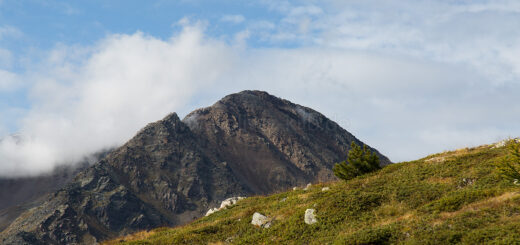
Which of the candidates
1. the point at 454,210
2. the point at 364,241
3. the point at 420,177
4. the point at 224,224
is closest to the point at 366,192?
the point at 420,177

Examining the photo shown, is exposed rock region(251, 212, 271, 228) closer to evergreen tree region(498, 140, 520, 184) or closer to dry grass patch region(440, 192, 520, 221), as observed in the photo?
dry grass patch region(440, 192, 520, 221)

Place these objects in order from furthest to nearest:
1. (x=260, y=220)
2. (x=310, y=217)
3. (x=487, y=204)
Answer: (x=260, y=220), (x=310, y=217), (x=487, y=204)

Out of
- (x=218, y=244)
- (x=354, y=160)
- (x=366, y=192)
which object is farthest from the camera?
(x=354, y=160)

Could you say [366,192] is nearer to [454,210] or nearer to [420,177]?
[420,177]

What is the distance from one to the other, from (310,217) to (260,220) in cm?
442

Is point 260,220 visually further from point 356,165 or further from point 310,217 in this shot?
point 356,165

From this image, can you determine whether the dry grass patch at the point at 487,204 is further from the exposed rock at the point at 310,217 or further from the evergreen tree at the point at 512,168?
the exposed rock at the point at 310,217

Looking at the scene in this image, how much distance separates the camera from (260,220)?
28.2 meters

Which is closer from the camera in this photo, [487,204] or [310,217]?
[487,204]

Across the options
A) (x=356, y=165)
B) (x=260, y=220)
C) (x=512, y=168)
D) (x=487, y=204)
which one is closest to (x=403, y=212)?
(x=487, y=204)

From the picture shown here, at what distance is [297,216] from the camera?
86.1ft

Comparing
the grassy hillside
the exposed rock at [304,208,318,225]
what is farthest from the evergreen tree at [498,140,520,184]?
the exposed rock at [304,208,318,225]

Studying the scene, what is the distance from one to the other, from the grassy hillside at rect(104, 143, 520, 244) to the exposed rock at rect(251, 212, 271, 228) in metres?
Answer: 0.64

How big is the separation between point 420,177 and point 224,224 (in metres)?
15.4
